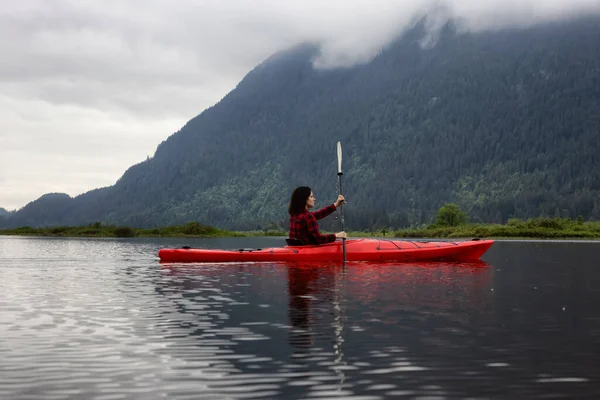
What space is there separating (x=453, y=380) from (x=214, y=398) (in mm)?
3064

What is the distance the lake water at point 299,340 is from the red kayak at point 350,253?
8.07 meters

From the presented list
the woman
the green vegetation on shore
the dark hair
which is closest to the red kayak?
the woman

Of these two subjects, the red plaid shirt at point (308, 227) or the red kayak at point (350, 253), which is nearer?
the red plaid shirt at point (308, 227)

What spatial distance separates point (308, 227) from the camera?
98.8 ft

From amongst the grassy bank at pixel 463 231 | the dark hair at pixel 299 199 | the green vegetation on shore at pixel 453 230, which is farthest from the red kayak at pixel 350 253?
the grassy bank at pixel 463 231

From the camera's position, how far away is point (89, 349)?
35.8 ft

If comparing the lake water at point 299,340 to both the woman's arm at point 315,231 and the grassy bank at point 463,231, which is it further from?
the grassy bank at point 463,231

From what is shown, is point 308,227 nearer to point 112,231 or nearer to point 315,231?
point 315,231

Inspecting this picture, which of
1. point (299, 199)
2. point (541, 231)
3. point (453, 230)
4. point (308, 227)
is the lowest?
point (541, 231)

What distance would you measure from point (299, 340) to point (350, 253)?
20159 mm

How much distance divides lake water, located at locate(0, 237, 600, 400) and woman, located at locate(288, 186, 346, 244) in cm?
650

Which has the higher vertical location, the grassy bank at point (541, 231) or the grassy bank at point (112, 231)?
the grassy bank at point (112, 231)

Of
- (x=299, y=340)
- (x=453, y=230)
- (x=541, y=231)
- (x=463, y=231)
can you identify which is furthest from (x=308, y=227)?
(x=453, y=230)

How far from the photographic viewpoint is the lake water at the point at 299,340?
862 centimetres
